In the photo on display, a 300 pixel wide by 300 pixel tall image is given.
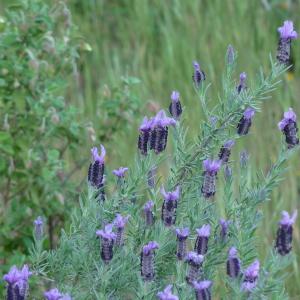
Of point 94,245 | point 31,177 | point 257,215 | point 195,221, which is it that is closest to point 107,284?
point 94,245

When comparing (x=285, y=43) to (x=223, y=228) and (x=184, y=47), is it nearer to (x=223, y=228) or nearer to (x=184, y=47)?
(x=223, y=228)

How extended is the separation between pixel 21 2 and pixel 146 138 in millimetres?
Answer: 1114

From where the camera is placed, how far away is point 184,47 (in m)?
4.35

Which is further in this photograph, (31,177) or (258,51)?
(258,51)

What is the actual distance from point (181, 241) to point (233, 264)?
167mm

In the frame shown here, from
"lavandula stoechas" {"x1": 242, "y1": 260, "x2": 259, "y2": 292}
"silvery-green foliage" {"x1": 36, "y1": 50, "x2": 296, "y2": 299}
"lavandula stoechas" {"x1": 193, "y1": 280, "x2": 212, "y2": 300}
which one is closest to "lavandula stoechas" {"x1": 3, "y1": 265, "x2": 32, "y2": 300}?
"silvery-green foliage" {"x1": 36, "y1": 50, "x2": 296, "y2": 299}

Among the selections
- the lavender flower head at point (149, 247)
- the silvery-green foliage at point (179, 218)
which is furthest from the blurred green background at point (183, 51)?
the lavender flower head at point (149, 247)

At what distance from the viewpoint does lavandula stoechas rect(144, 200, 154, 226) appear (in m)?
1.95

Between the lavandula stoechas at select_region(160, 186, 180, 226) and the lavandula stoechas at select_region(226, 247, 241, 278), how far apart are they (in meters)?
0.20

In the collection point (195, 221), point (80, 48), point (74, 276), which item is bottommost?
point (74, 276)

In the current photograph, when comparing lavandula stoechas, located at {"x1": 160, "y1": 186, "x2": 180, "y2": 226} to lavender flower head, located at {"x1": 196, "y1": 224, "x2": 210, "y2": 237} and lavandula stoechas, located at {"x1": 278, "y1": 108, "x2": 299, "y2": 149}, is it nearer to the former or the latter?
lavender flower head, located at {"x1": 196, "y1": 224, "x2": 210, "y2": 237}

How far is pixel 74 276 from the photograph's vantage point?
2084 mm

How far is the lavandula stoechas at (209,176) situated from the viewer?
6.37ft

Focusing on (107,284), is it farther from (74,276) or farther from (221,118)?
(221,118)
